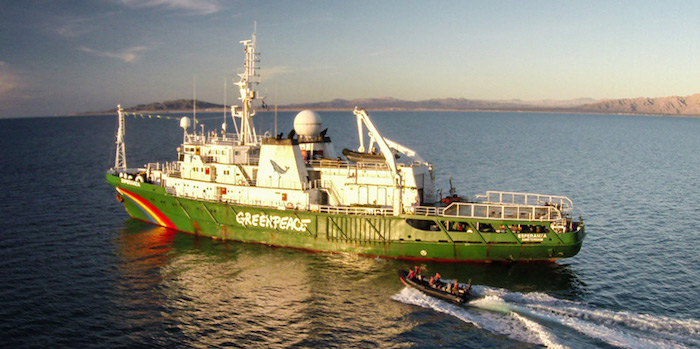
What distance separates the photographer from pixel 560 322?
22.8m

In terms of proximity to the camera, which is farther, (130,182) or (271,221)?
(130,182)

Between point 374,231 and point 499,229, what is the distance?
7.78 m

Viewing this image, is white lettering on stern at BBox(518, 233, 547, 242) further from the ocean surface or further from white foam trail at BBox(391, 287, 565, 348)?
white foam trail at BBox(391, 287, 565, 348)

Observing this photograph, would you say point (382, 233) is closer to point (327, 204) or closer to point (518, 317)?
point (327, 204)

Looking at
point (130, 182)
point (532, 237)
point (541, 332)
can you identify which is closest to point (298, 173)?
point (130, 182)

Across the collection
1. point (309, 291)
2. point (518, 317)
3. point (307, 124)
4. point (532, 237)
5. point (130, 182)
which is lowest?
point (309, 291)

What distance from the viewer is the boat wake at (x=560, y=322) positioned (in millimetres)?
20906

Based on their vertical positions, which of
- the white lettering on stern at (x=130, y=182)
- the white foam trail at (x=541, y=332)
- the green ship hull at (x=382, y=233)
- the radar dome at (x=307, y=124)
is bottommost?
the white foam trail at (x=541, y=332)

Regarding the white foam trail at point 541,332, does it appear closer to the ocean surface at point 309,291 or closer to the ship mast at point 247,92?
the ocean surface at point 309,291

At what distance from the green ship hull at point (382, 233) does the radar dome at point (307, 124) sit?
715 cm

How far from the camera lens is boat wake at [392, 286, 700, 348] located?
20.9m

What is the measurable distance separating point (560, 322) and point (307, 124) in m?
22.7

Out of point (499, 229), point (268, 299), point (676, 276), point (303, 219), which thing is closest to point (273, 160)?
point (303, 219)

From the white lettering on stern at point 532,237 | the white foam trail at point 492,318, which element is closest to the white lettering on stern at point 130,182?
the white foam trail at point 492,318
